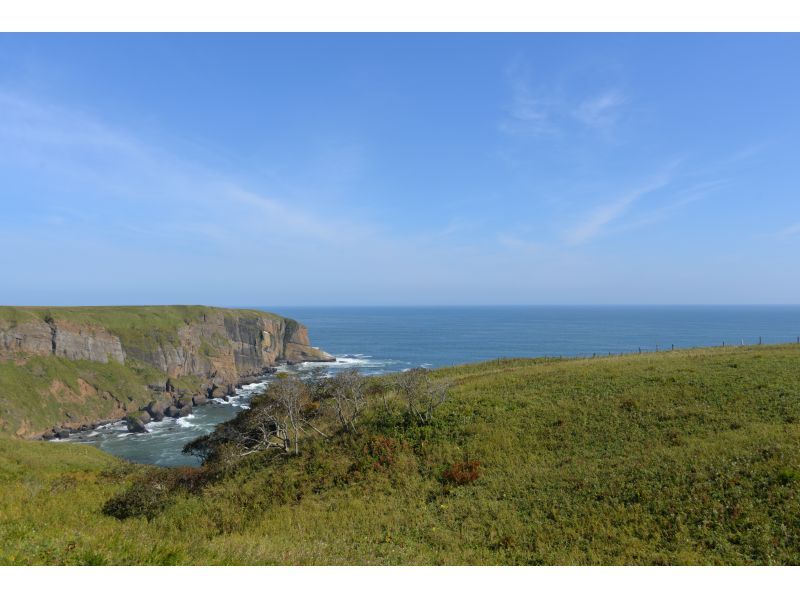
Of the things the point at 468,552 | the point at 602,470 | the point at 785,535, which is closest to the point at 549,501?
the point at 602,470

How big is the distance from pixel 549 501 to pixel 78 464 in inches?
1442

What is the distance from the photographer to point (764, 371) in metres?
29.4

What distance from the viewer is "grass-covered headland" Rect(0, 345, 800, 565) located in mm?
12992

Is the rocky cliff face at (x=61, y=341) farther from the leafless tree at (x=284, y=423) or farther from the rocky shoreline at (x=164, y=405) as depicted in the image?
the leafless tree at (x=284, y=423)

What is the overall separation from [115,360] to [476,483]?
347ft

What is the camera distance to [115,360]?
97312 millimetres

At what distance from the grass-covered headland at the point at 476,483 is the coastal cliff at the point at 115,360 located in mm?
55574

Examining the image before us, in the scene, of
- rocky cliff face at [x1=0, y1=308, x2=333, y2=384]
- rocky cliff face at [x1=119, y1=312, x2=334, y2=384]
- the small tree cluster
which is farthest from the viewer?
rocky cliff face at [x1=119, y1=312, x2=334, y2=384]

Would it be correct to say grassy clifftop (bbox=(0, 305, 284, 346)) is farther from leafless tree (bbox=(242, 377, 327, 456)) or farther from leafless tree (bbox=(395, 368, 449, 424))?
leafless tree (bbox=(395, 368, 449, 424))

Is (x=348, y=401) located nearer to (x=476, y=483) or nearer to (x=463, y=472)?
(x=463, y=472)

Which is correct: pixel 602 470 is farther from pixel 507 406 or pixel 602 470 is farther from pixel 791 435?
pixel 507 406

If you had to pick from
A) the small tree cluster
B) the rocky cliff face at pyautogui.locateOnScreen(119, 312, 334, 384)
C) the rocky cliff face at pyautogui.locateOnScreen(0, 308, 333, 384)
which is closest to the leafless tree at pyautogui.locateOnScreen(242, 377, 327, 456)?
the small tree cluster

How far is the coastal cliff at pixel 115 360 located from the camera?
77.7 m

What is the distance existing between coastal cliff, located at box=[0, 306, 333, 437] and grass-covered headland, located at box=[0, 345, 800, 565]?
182 feet
